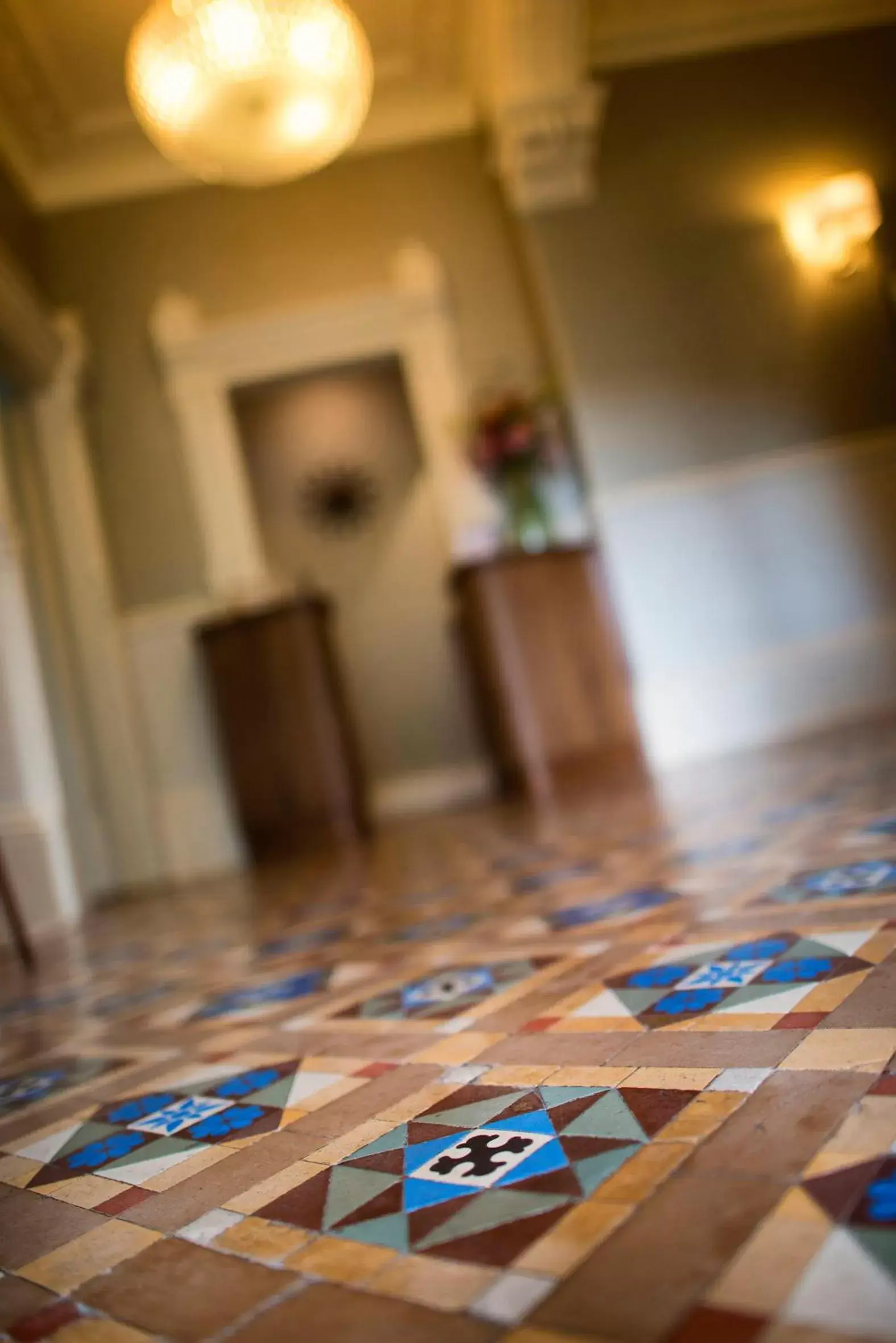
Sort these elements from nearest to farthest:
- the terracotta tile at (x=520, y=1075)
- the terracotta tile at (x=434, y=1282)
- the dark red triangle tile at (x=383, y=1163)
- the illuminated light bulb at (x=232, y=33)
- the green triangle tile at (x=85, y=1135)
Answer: the terracotta tile at (x=434, y=1282) → the dark red triangle tile at (x=383, y=1163) → the terracotta tile at (x=520, y=1075) → the green triangle tile at (x=85, y=1135) → the illuminated light bulb at (x=232, y=33)

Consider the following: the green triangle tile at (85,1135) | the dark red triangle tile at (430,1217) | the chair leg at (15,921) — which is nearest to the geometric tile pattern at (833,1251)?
the dark red triangle tile at (430,1217)

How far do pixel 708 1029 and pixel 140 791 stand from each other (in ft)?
14.5

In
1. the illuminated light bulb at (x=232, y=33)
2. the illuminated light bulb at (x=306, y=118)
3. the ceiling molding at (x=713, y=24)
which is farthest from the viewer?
the ceiling molding at (x=713, y=24)

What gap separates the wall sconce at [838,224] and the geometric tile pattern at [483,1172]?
5006 mm

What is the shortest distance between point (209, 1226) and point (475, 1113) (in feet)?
0.79

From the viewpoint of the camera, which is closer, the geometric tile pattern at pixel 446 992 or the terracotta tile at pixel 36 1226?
the terracotta tile at pixel 36 1226

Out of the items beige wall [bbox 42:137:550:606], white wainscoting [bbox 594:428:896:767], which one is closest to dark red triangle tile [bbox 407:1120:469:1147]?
white wainscoting [bbox 594:428:896:767]

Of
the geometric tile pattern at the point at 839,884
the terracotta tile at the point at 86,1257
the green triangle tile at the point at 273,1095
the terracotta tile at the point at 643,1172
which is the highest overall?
the geometric tile pattern at the point at 839,884

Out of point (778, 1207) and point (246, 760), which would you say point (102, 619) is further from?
point (778, 1207)

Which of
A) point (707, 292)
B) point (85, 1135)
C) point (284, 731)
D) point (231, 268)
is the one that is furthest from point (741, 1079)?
point (231, 268)

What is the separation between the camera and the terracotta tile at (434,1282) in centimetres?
56

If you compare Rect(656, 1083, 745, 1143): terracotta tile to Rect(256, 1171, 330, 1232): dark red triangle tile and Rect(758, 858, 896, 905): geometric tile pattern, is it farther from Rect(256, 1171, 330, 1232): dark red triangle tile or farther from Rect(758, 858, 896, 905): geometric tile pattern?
Rect(758, 858, 896, 905): geometric tile pattern

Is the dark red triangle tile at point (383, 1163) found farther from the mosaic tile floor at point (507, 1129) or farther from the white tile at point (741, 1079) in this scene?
the white tile at point (741, 1079)

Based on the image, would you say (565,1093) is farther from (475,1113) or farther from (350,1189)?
(350,1189)
